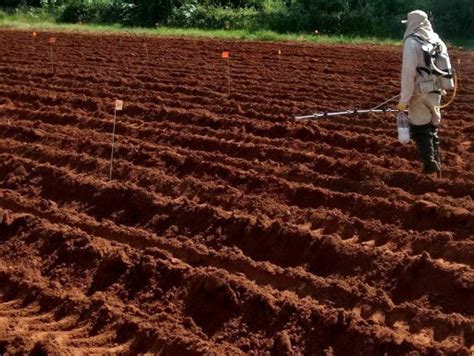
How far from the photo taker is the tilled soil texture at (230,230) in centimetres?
476

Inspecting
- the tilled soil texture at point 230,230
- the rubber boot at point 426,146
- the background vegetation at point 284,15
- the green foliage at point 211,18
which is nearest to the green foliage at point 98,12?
the background vegetation at point 284,15

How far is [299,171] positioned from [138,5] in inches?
1190

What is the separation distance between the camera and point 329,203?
702 cm

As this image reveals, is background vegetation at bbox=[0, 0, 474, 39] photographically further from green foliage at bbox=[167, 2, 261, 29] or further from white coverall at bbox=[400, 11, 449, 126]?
white coverall at bbox=[400, 11, 449, 126]

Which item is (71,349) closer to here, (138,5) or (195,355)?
(195,355)

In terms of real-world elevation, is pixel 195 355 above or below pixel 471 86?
below

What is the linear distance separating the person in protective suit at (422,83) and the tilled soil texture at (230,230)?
16.9 inches

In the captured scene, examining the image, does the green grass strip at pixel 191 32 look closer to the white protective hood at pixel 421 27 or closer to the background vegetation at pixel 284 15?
the background vegetation at pixel 284 15

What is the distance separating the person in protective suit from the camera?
751 centimetres

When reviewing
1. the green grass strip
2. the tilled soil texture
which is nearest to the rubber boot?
Result: the tilled soil texture

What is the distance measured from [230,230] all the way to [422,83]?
9.57 feet

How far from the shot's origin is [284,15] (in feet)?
105

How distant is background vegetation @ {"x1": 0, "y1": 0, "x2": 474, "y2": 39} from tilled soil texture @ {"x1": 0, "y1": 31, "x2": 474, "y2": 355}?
747 inches

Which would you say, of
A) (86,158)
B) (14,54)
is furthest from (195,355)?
(14,54)
